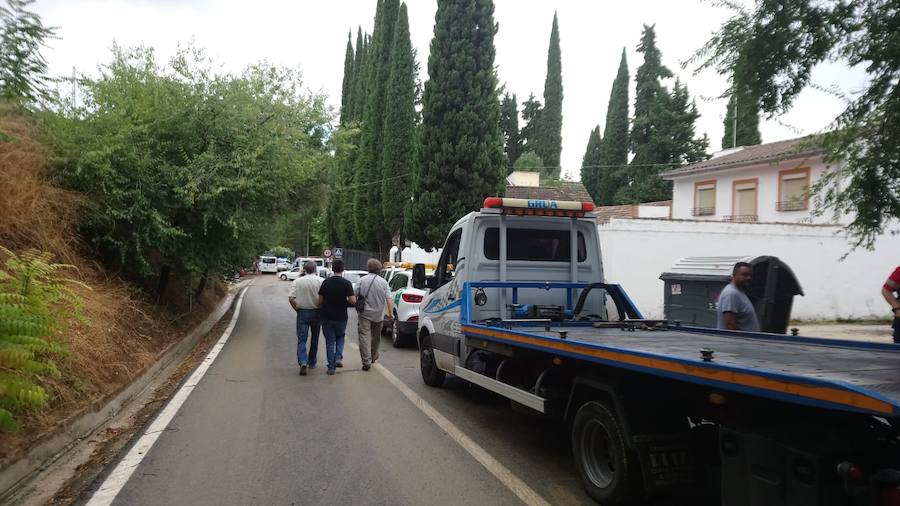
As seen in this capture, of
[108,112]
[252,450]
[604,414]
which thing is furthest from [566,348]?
[108,112]

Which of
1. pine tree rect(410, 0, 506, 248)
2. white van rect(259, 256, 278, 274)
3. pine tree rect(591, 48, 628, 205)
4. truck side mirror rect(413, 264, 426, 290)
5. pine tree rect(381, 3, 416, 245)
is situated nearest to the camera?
truck side mirror rect(413, 264, 426, 290)

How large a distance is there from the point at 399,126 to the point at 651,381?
33.2 m

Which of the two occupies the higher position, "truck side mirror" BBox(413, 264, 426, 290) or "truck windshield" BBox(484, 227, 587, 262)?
"truck windshield" BBox(484, 227, 587, 262)

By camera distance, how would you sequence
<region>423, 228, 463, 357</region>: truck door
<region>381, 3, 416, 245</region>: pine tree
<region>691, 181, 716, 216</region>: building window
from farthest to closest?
<region>381, 3, 416, 245</region>: pine tree < <region>691, 181, 716, 216</region>: building window < <region>423, 228, 463, 357</region>: truck door

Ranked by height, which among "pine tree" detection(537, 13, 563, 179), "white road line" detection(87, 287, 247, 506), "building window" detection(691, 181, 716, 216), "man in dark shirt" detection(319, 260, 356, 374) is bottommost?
"white road line" detection(87, 287, 247, 506)

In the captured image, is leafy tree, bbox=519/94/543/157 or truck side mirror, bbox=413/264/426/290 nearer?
truck side mirror, bbox=413/264/426/290

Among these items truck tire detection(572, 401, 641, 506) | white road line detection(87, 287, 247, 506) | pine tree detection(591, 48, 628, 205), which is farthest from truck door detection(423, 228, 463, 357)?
pine tree detection(591, 48, 628, 205)

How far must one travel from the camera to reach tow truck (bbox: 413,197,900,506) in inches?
111

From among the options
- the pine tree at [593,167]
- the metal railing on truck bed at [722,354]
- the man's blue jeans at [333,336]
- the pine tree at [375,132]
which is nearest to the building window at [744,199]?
A: the pine tree at [375,132]

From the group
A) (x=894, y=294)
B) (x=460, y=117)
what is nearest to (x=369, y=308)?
(x=894, y=294)

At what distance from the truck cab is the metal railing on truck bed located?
8.8 inches

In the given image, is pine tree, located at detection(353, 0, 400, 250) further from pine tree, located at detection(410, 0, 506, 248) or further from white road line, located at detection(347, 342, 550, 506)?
white road line, located at detection(347, 342, 550, 506)

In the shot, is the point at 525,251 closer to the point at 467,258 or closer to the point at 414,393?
the point at 467,258

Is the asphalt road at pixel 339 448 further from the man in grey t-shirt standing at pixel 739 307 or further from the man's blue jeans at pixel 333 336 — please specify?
the man in grey t-shirt standing at pixel 739 307
